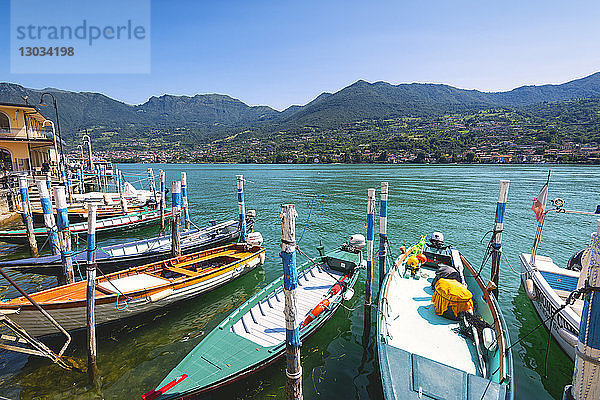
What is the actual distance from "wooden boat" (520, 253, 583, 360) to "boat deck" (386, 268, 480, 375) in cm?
309

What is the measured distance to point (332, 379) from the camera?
858 cm

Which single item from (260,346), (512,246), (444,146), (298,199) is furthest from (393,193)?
(444,146)

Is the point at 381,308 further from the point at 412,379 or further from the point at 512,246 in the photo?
the point at 512,246

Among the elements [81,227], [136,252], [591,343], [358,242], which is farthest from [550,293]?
[81,227]

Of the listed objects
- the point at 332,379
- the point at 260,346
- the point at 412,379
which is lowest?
the point at 332,379

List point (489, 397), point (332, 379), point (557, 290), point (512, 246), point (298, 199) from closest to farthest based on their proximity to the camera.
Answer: point (489, 397) → point (332, 379) → point (557, 290) → point (512, 246) → point (298, 199)

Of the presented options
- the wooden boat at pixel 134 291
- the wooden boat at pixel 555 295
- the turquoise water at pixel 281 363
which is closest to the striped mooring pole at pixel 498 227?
Result: the wooden boat at pixel 555 295

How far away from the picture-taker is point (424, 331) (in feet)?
26.7

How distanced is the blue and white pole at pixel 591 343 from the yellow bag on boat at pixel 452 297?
4.20m

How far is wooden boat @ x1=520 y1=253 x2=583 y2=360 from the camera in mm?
8442

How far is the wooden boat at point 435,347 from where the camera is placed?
18.7 ft

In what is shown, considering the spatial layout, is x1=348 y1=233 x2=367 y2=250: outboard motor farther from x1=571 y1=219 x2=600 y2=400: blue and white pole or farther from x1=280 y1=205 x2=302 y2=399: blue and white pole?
x1=571 y1=219 x2=600 y2=400: blue and white pole

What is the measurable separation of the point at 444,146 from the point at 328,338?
114085mm

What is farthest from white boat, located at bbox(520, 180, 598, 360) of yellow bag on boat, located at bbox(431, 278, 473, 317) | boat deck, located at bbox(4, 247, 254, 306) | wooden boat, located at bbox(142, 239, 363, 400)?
boat deck, located at bbox(4, 247, 254, 306)
